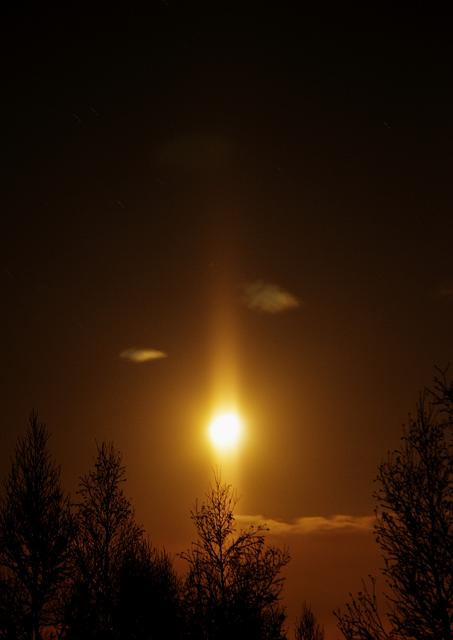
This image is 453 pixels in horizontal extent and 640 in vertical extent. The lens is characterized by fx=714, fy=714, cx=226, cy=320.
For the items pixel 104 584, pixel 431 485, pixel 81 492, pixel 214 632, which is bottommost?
pixel 214 632

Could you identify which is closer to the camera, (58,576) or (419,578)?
(419,578)

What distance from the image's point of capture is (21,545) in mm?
19734

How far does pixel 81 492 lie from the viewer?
90.7ft

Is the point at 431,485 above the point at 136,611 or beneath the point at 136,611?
above

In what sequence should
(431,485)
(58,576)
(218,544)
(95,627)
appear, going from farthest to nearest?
(218,544) < (95,627) < (58,576) < (431,485)

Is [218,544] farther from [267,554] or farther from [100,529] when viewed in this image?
[100,529]

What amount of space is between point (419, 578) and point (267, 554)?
11387mm

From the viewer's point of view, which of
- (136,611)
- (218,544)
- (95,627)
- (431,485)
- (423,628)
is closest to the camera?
(423,628)

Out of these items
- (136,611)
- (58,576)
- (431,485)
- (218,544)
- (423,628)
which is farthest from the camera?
(136,611)

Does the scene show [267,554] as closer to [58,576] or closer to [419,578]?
[58,576]

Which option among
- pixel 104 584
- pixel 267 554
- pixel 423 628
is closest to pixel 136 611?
pixel 104 584

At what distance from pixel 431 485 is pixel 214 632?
39.3ft

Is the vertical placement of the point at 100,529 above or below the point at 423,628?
above

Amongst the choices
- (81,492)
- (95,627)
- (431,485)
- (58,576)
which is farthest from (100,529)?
(431,485)
